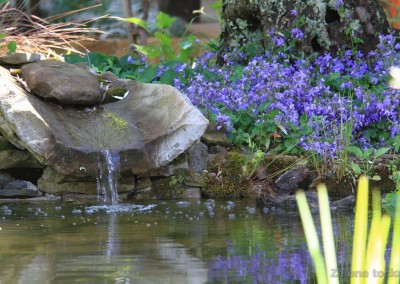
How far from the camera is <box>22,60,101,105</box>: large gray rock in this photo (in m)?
6.27

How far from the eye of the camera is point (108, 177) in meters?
5.93

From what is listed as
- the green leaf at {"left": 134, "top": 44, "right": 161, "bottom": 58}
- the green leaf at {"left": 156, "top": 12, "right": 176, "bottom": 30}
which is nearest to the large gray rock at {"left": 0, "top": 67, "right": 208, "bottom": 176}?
the green leaf at {"left": 134, "top": 44, "right": 161, "bottom": 58}

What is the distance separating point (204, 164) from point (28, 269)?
2.97 m

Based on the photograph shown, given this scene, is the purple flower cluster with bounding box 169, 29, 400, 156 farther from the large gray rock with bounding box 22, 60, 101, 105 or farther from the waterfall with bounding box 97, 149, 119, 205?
the waterfall with bounding box 97, 149, 119, 205

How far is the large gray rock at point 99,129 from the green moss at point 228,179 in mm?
389

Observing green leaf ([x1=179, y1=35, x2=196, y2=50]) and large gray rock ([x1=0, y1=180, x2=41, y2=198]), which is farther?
green leaf ([x1=179, y1=35, x2=196, y2=50])

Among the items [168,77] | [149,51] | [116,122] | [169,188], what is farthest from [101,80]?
[149,51]

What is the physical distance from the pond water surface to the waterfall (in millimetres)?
222

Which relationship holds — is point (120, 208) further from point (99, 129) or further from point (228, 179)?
point (228, 179)

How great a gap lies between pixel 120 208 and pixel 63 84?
118cm

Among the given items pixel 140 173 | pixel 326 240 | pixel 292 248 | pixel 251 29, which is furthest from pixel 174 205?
pixel 326 240

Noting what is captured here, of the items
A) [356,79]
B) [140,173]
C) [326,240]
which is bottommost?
[326,240]

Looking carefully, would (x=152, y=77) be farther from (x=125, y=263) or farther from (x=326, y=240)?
(x=326, y=240)

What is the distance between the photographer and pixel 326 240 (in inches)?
76.5
